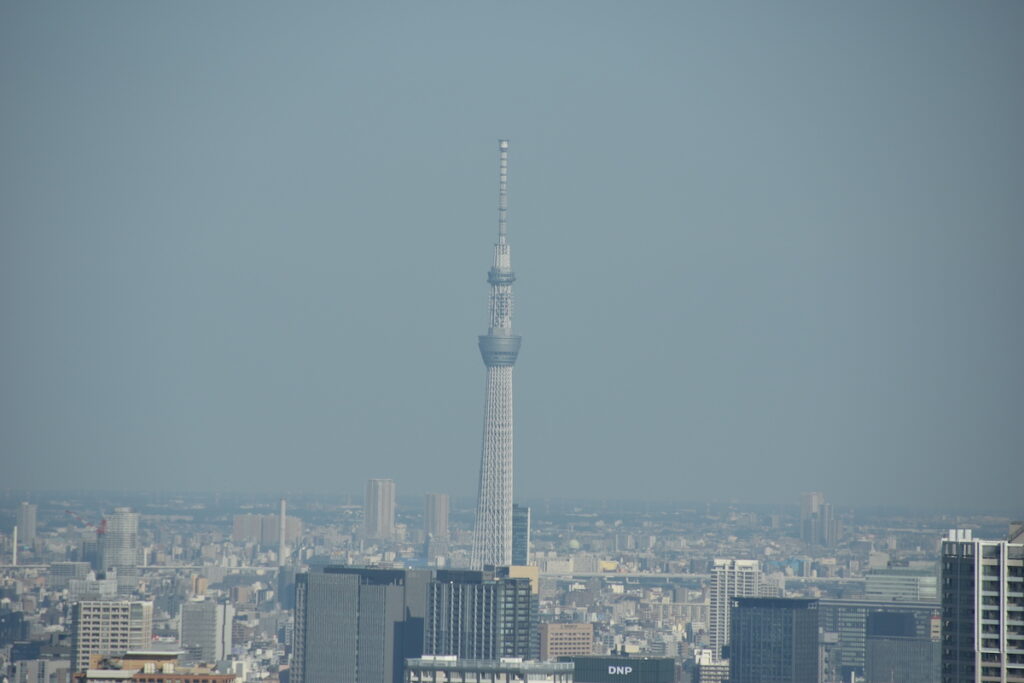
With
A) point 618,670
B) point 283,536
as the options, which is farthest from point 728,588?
point 618,670

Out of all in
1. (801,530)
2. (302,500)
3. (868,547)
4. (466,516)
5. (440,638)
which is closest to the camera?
(440,638)

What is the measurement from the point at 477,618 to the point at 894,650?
10607 mm

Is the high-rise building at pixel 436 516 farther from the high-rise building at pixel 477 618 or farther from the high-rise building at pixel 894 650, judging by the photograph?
the high-rise building at pixel 477 618

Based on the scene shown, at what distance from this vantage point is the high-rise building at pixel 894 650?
53969 millimetres

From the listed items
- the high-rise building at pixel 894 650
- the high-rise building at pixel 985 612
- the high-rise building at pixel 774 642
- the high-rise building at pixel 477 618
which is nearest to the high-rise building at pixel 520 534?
the high-rise building at pixel 774 642

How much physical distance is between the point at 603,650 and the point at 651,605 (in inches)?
925

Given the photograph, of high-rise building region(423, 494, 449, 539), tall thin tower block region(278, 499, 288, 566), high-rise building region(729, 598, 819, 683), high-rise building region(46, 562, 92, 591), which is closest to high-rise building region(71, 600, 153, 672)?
high-rise building region(46, 562, 92, 591)

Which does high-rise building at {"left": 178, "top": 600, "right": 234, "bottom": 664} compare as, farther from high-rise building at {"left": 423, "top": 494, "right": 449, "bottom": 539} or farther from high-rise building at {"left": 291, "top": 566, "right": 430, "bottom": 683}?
high-rise building at {"left": 423, "top": 494, "right": 449, "bottom": 539}

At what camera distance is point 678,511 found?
3280 inches

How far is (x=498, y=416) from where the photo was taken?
8662cm

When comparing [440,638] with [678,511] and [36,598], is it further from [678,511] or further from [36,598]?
[678,511]

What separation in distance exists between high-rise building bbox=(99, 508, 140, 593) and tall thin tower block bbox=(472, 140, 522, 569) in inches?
503

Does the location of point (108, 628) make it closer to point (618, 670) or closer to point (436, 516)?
point (618, 670)

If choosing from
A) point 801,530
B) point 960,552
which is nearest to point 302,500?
point 801,530
